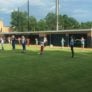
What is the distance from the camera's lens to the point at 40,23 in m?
140

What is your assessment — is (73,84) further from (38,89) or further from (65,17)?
(65,17)

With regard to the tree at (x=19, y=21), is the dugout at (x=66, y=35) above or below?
below

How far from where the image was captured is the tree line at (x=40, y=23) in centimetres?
13744

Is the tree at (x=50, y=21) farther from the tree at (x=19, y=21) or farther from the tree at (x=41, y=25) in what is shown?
the tree at (x=19, y=21)

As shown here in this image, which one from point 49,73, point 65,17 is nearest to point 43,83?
point 49,73

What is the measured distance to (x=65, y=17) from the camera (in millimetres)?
153625

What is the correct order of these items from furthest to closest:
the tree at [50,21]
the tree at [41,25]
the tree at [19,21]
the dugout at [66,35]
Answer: the tree at [50,21] → the tree at [19,21] → the tree at [41,25] → the dugout at [66,35]

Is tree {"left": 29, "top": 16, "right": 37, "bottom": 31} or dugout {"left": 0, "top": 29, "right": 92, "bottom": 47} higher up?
tree {"left": 29, "top": 16, "right": 37, "bottom": 31}

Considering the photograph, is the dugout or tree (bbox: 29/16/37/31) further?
tree (bbox: 29/16/37/31)

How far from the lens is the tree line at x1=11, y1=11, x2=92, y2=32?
137 meters

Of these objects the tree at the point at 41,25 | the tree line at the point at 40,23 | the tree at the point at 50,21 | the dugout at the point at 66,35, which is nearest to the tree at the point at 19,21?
the tree line at the point at 40,23

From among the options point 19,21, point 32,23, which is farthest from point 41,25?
point 19,21

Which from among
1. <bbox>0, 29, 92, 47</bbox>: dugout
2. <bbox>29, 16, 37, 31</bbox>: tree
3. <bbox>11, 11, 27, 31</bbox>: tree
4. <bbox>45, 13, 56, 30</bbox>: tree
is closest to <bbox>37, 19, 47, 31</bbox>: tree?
<bbox>29, 16, 37, 31</bbox>: tree

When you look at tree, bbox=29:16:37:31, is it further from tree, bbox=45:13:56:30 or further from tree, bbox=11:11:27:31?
tree, bbox=45:13:56:30
